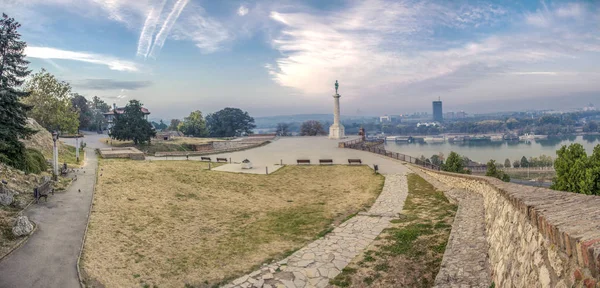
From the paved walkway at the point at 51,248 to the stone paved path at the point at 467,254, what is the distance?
7112 mm

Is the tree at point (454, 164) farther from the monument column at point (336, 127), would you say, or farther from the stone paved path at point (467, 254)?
the monument column at point (336, 127)

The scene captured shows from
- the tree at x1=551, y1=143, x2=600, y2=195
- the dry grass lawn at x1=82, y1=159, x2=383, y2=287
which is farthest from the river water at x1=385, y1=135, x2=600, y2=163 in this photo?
the dry grass lawn at x1=82, y1=159, x2=383, y2=287

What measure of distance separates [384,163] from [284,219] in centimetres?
1233

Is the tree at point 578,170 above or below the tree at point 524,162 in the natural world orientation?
above

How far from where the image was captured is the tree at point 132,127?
105 ft

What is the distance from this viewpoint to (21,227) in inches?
328

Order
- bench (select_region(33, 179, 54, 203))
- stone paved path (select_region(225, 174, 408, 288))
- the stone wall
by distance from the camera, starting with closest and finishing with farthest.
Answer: the stone wall → stone paved path (select_region(225, 174, 408, 288)) → bench (select_region(33, 179, 54, 203))

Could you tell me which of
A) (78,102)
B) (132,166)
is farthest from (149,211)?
(78,102)

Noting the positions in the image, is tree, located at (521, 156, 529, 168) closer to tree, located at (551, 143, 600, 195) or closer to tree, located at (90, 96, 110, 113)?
tree, located at (551, 143, 600, 195)

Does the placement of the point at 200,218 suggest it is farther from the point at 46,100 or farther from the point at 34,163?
the point at 46,100

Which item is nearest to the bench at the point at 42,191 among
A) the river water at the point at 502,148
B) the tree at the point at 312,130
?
Result: the tree at the point at 312,130

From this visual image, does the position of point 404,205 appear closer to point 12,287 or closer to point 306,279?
point 306,279

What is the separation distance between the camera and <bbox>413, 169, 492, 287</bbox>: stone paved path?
5.50 metres

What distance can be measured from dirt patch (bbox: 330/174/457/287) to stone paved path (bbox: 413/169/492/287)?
0.48 m
